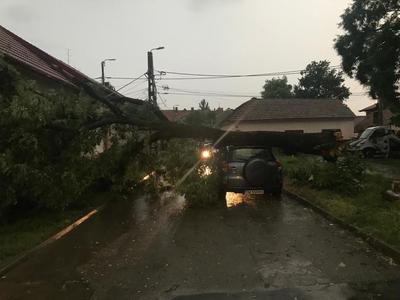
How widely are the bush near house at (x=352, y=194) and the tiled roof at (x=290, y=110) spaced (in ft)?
103

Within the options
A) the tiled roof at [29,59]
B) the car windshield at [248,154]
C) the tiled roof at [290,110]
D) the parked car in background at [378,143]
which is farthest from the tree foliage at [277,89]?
the car windshield at [248,154]

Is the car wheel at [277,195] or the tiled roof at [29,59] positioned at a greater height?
the tiled roof at [29,59]

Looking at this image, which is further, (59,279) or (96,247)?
(96,247)

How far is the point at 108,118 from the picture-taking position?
1346 centimetres

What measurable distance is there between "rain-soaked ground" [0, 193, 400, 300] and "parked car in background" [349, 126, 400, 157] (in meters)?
18.6

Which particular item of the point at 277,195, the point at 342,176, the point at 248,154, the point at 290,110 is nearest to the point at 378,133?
the point at 277,195

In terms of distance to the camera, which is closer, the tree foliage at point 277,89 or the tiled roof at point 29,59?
the tiled roof at point 29,59

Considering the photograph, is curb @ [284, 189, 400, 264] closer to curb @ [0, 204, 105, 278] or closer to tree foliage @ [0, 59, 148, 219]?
tree foliage @ [0, 59, 148, 219]

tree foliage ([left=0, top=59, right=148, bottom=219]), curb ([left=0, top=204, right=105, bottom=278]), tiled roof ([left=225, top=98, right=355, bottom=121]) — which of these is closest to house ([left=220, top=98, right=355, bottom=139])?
tiled roof ([left=225, top=98, right=355, bottom=121])

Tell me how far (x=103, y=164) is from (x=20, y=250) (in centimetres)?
439

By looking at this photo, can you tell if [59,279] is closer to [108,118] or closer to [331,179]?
[108,118]

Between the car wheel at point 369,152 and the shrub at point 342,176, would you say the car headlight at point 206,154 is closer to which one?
the shrub at point 342,176

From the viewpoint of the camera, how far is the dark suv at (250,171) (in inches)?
585

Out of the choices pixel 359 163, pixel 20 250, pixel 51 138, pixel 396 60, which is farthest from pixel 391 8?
pixel 20 250
